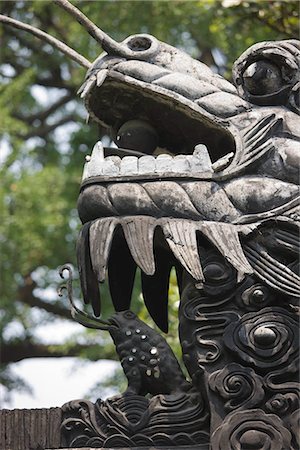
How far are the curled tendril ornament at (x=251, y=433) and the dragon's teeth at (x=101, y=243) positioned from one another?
744 mm

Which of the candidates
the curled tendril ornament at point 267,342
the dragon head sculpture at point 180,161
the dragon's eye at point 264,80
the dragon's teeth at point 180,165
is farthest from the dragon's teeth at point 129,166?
the curled tendril ornament at point 267,342

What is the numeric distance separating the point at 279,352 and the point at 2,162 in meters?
8.86

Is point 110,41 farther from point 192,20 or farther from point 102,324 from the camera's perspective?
point 192,20

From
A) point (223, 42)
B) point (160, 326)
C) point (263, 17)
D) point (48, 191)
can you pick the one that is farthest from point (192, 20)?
point (160, 326)

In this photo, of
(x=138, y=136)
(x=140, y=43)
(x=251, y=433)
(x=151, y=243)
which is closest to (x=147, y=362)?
(x=151, y=243)

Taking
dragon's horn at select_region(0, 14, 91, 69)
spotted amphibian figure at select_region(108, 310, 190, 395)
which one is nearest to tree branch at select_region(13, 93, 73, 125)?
dragon's horn at select_region(0, 14, 91, 69)

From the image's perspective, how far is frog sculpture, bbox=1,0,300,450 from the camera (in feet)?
16.2

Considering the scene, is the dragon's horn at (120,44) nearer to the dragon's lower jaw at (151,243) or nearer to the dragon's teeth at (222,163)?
the dragon's teeth at (222,163)

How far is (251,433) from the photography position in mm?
4801

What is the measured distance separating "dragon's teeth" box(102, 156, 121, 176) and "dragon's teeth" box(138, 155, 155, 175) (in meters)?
0.09

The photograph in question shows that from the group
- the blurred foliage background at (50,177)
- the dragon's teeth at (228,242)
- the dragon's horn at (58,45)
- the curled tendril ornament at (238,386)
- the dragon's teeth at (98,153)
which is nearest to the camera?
the curled tendril ornament at (238,386)

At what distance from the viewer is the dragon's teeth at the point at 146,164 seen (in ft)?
17.3

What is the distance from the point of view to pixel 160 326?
5832mm

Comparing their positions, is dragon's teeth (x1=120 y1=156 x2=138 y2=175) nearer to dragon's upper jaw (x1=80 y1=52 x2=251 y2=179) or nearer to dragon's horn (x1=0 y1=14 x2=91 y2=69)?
dragon's upper jaw (x1=80 y1=52 x2=251 y2=179)
